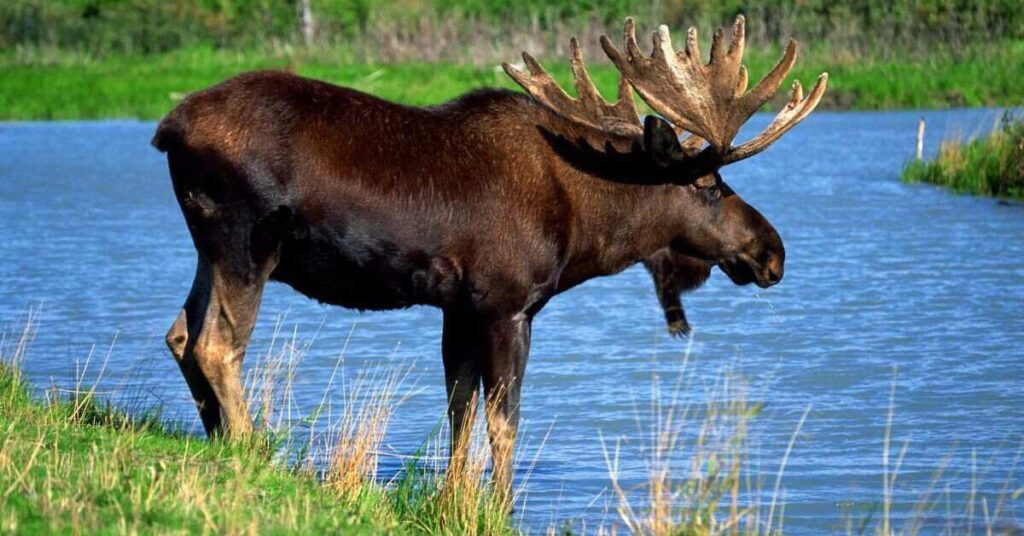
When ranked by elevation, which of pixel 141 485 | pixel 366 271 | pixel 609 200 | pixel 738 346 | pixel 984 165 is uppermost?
pixel 609 200

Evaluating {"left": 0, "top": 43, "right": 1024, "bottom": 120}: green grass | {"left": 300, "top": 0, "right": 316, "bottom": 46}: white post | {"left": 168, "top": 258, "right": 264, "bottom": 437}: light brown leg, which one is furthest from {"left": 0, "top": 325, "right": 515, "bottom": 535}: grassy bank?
{"left": 300, "top": 0, "right": 316, "bottom": 46}: white post

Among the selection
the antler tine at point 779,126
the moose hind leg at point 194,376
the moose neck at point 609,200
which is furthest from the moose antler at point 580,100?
the moose hind leg at point 194,376

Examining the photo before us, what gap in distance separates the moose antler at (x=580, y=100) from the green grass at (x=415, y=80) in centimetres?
2503

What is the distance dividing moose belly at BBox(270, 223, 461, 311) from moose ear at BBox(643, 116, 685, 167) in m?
1.16

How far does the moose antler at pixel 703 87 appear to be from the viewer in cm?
905

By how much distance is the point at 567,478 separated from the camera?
920 centimetres

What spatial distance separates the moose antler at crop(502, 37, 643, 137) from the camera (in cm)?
895

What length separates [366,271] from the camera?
831 cm

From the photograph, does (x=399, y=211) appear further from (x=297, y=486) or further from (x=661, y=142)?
(x=297, y=486)

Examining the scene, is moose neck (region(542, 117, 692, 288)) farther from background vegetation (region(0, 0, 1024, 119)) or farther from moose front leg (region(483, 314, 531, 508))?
background vegetation (region(0, 0, 1024, 119))

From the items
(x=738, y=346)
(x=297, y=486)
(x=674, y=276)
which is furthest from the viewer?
(x=738, y=346)

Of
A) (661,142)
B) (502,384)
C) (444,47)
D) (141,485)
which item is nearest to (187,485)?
(141,485)

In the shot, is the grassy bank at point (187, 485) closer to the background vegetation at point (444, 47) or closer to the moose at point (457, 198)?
the moose at point (457, 198)

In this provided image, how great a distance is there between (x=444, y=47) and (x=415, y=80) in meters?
4.87
